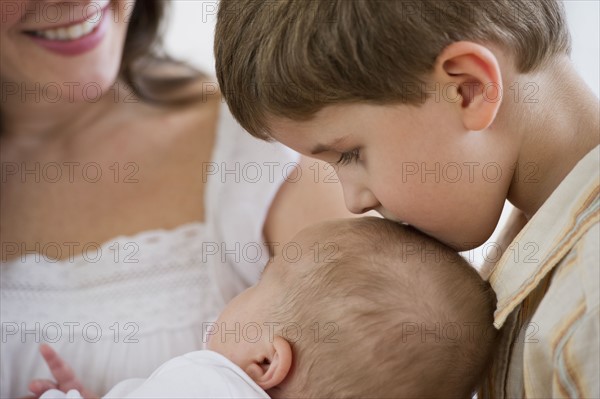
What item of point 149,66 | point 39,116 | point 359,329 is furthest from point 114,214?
point 359,329

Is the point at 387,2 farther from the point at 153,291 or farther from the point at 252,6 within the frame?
the point at 153,291

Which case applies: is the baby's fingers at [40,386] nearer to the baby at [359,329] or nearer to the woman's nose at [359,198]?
the baby at [359,329]

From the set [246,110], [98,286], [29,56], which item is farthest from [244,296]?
[29,56]

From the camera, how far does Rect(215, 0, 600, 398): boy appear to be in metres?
0.97

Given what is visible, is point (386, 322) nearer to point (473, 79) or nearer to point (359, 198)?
point (359, 198)

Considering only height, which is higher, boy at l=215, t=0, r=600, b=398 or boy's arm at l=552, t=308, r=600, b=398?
boy at l=215, t=0, r=600, b=398

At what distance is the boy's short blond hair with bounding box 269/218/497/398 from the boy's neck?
Result: 0.17m

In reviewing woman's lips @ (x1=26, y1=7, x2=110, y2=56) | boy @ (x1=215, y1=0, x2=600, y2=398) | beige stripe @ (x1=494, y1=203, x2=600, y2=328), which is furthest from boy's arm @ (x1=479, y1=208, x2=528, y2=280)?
woman's lips @ (x1=26, y1=7, x2=110, y2=56)

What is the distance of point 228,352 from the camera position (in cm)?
115

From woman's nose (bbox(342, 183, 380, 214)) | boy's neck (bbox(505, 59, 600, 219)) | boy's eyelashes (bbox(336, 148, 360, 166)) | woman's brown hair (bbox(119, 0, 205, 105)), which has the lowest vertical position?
woman's brown hair (bbox(119, 0, 205, 105))

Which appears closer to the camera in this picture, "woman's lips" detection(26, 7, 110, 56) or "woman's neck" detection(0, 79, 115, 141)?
"woman's lips" detection(26, 7, 110, 56)

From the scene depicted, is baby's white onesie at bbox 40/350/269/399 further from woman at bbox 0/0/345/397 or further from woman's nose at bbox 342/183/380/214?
woman at bbox 0/0/345/397

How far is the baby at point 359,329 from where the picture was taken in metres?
1.05

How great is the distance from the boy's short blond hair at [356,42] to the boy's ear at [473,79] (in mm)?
19
